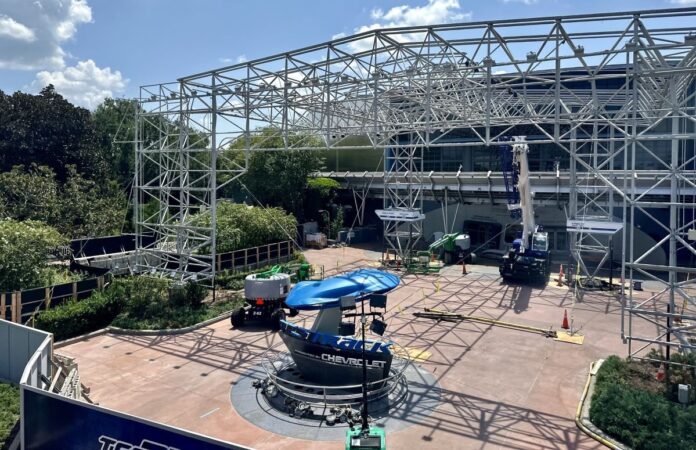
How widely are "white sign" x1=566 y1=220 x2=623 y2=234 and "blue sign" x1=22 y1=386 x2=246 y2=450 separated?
812 inches

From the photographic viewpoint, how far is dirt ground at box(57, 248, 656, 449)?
10.5 meters

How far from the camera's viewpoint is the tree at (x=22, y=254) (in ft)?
55.2

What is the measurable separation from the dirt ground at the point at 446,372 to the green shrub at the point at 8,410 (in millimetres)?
1793

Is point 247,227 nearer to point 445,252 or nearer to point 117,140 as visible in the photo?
point 445,252

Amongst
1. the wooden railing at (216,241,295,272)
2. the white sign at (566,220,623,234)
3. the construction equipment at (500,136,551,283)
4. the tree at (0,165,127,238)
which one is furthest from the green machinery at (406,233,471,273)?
the tree at (0,165,127,238)

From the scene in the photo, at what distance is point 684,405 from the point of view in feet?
35.5

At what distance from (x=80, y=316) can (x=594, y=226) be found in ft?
69.7

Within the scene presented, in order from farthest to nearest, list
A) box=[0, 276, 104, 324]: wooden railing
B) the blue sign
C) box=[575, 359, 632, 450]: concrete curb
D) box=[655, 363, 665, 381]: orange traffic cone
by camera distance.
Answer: box=[0, 276, 104, 324]: wooden railing → box=[655, 363, 665, 381]: orange traffic cone → box=[575, 359, 632, 450]: concrete curb → the blue sign

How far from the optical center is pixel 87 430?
24.5 feet

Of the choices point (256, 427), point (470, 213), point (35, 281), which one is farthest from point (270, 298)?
point (470, 213)

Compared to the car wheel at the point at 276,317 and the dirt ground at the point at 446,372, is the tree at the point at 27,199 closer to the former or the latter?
the dirt ground at the point at 446,372

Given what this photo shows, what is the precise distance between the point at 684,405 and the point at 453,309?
32.9ft

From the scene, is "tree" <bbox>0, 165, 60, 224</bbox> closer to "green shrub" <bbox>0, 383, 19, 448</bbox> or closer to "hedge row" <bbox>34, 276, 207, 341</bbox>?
"hedge row" <bbox>34, 276, 207, 341</bbox>

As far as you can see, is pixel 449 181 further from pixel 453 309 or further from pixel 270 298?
pixel 270 298
